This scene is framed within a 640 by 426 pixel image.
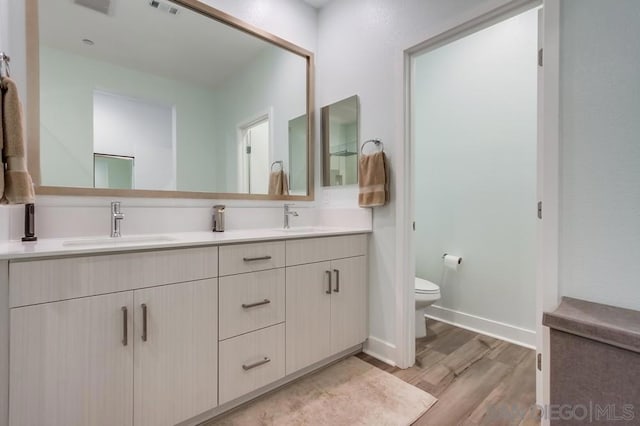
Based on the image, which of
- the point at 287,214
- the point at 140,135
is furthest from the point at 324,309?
the point at 140,135

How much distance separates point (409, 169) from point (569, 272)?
975 millimetres

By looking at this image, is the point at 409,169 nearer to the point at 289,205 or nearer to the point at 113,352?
the point at 289,205

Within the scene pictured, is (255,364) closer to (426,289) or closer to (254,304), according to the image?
(254,304)

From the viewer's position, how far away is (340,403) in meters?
1.54

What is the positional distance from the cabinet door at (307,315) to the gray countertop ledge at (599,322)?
110 cm

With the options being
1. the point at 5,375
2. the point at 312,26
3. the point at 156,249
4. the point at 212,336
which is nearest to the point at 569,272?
the point at 212,336

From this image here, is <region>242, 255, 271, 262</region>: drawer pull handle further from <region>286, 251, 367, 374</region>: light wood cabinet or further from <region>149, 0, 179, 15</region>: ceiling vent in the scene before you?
<region>149, 0, 179, 15</region>: ceiling vent

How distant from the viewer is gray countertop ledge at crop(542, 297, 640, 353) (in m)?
0.91

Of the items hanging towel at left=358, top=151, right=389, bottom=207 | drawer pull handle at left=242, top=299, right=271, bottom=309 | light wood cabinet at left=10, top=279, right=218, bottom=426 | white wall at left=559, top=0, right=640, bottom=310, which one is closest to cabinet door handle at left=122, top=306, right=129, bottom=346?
light wood cabinet at left=10, top=279, right=218, bottom=426

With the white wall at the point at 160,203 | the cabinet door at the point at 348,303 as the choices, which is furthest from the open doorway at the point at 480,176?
the white wall at the point at 160,203

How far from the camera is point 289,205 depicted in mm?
2314

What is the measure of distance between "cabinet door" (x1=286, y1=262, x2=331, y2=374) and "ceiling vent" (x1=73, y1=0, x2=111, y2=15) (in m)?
1.73

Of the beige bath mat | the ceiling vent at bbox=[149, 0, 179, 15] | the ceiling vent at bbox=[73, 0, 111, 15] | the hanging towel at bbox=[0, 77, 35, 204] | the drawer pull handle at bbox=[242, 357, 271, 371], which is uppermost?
the ceiling vent at bbox=[149, 0, 179, 15]

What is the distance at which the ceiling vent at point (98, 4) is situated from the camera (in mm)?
1507
